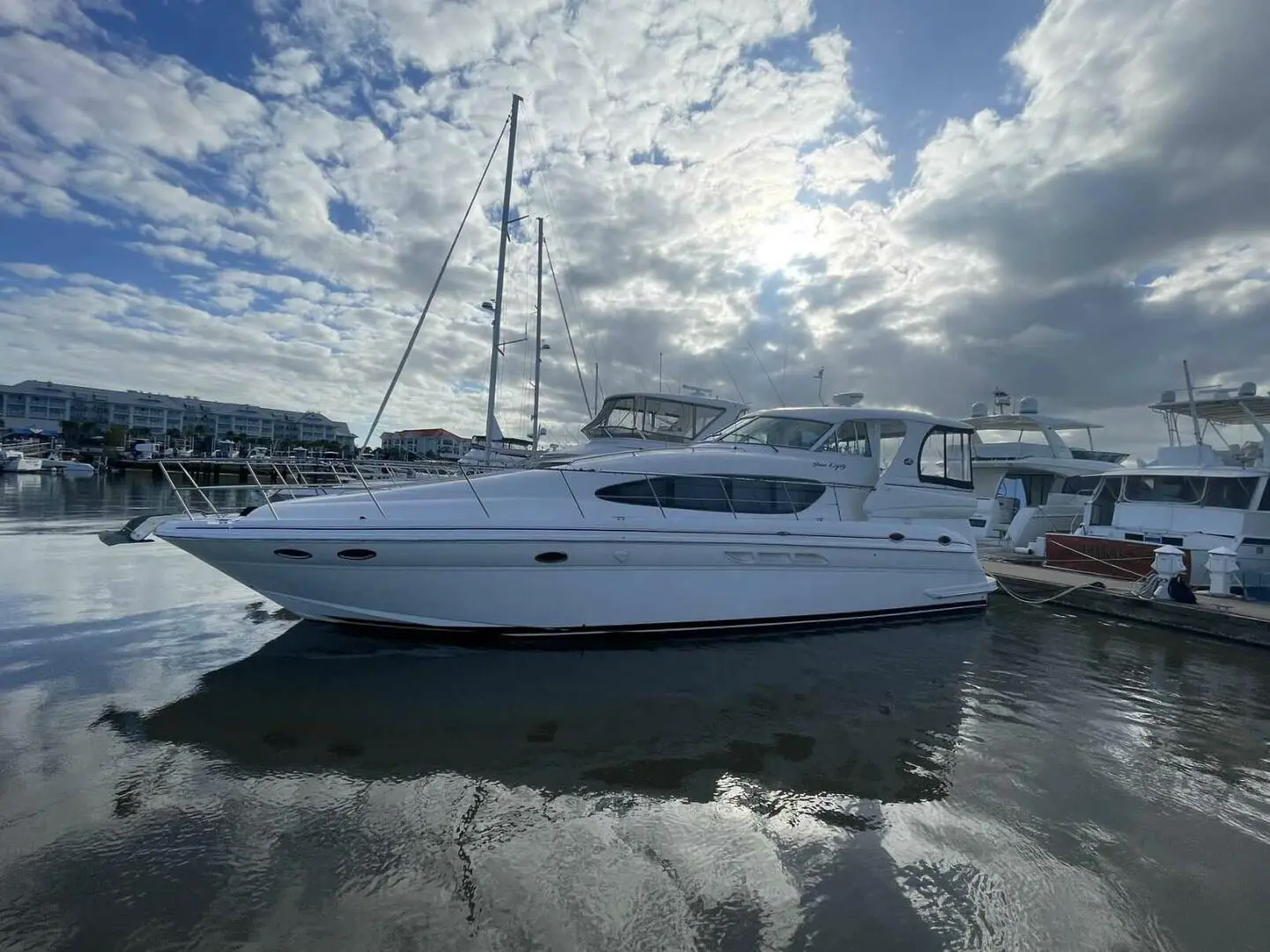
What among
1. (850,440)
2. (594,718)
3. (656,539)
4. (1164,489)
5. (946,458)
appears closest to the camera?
(594,718)

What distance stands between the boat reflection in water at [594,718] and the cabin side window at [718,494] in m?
1.88

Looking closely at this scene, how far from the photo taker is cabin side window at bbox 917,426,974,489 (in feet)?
34.5

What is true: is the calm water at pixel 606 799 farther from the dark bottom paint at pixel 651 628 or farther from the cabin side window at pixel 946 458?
the cabin side window at pixel 946 458

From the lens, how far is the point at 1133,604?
10555mm

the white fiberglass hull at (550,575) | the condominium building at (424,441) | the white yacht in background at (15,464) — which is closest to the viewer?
the white fiberglass hull at (550,575)

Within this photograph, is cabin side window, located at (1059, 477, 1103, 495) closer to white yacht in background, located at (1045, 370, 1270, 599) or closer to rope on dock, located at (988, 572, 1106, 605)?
white yacht in background, located at (1045, 370, 1270, 599)

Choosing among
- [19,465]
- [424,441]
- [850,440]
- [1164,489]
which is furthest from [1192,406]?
[424,441]

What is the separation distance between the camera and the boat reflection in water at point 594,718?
177 inches

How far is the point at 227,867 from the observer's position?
3.30 meters

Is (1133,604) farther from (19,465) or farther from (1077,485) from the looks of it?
(19,465)

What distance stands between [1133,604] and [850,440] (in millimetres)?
5518

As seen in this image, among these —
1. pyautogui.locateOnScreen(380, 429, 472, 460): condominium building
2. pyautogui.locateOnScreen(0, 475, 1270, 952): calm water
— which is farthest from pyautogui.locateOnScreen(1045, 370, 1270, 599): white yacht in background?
pyautogui.locateOnScreen(380, 429, 472, 460): condominium building

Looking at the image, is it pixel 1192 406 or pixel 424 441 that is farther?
pixel 424 441

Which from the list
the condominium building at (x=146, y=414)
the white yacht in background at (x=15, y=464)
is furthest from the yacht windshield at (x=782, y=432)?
the condominium building at (x=146, y=414)
